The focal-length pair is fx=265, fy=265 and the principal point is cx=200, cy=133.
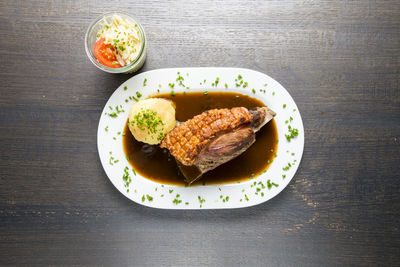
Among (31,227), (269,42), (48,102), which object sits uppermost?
(269,42)

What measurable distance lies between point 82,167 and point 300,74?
9.67 feet

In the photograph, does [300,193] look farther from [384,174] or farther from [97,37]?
[97,37]

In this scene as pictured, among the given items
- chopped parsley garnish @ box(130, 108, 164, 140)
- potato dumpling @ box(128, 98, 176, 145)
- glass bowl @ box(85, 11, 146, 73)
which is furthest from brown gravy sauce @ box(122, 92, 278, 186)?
glass bowl @ box(85, 11, 146, 73)

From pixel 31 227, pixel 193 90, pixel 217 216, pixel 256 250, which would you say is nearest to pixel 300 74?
pixel 193 90

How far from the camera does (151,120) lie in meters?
2.95

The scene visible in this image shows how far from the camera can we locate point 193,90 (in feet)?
10.6

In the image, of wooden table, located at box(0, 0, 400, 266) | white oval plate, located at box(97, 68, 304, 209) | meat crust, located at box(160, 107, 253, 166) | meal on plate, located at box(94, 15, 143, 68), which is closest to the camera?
meat crust, located at box(160, 107, 253, 166)

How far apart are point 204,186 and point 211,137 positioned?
0.73 meters

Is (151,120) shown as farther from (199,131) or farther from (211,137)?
(211,137)

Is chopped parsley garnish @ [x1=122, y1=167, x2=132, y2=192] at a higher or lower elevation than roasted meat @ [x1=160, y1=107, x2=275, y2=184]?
lower

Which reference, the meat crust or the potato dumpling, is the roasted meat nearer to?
the meat crust

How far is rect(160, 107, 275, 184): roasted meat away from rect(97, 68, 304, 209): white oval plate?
45cm

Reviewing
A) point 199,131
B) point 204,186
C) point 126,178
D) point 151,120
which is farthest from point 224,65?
point 126,178

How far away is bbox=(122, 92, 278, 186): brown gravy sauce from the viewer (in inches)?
127
